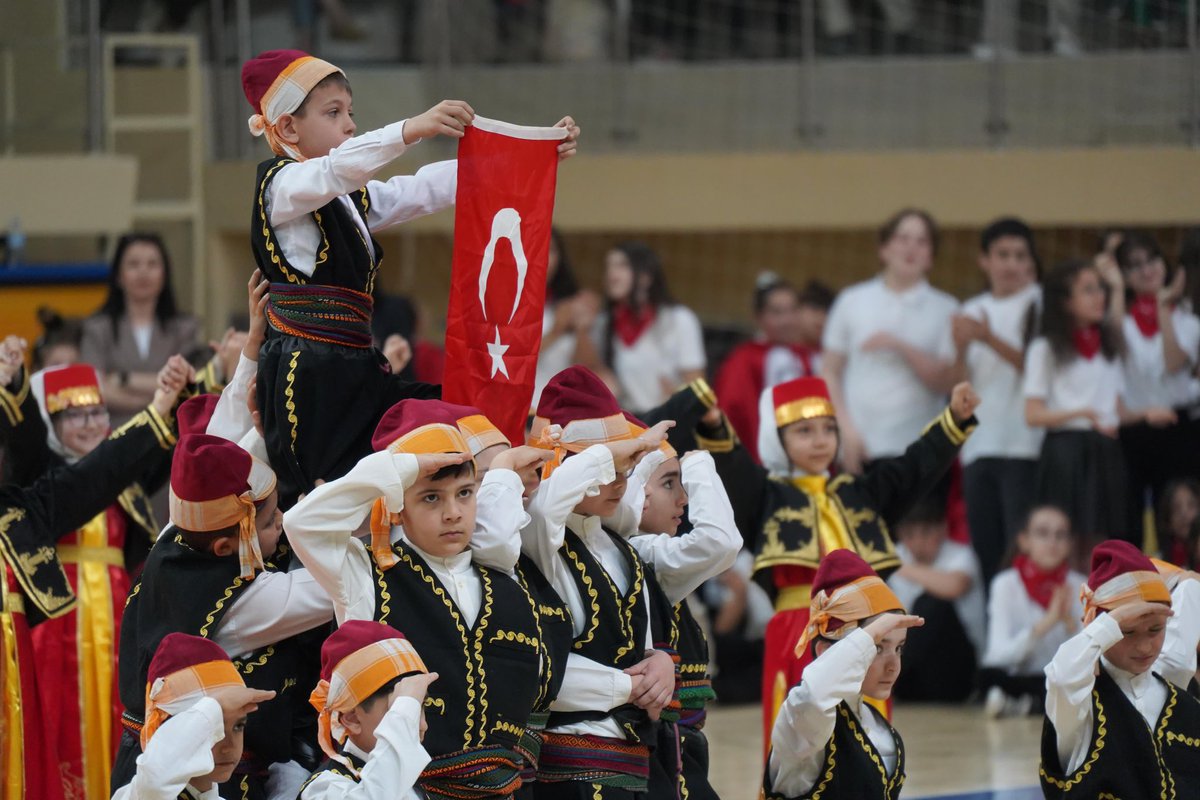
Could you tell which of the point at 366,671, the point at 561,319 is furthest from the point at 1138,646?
the point at 561,319

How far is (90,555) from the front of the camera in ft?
17.6

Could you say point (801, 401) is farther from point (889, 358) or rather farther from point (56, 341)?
point (56, 341)

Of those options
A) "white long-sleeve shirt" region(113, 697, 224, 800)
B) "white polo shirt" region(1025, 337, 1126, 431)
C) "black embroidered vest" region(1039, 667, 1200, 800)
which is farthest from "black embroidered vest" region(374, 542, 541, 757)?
"white polo shirt" region(1025, 337, 1126, 431)

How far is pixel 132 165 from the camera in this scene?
909 centimetres

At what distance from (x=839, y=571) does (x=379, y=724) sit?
1347mm

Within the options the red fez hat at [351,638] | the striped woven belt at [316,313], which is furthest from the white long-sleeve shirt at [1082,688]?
the striped woven belt at [316,313]

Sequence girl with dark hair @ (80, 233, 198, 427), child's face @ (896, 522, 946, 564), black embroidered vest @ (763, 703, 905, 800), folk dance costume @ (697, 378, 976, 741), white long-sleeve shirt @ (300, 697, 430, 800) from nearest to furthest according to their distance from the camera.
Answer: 1. white long-sleeve shirt @ (300, 697, 430, 800)
2. black embroidered vest @ (763, 703, 905, 800)
3. folk dance costume @ (697, 378, 976, 741)
4. girl with dark hair @ (80, 233, 198, 427)
5. child's face @ (896, 522, 946, 564)

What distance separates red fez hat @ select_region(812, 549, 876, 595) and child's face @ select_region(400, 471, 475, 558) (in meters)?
1.05

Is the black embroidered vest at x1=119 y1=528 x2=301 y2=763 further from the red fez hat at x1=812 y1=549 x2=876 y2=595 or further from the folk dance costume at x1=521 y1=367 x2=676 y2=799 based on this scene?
the red fez hat at x1=812 y1=549 x2=876 y2=595

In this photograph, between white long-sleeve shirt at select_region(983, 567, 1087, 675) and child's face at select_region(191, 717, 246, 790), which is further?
white long-sleeve shirt at select_region(983, 567, 1087, 675)

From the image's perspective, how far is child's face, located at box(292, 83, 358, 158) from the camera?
14.0 ft

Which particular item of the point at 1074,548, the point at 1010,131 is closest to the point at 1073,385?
the point at 1074,548

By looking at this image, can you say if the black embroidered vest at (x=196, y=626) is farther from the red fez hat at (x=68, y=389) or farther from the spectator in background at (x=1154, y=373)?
the spectator in background at (x=1154, y=373)

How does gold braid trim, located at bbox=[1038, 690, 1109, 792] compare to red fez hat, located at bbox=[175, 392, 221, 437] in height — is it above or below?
below
